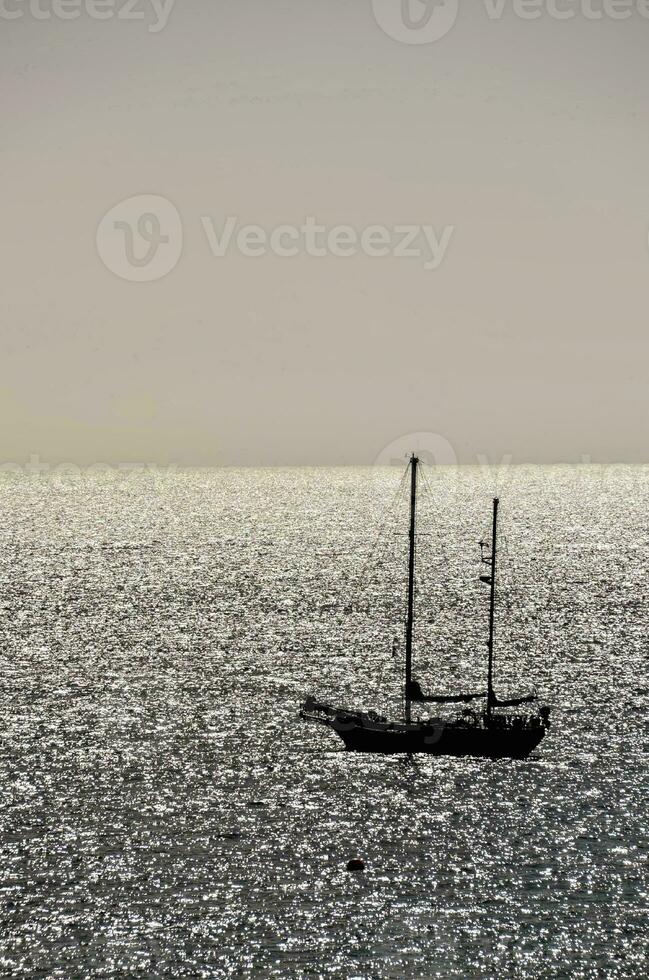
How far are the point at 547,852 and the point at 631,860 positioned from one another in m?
4.41

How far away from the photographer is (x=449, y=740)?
244ft

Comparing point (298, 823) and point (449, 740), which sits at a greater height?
point (449, 740)

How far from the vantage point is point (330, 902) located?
5038 centimetres

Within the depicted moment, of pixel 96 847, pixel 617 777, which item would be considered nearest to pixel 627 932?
pixel 617 777

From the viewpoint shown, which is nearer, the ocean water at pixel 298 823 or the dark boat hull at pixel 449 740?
the ocean water at pixel 298 823

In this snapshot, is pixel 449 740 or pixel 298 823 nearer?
pixel 298 823

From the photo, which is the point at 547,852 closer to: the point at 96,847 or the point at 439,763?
the point at 439,763

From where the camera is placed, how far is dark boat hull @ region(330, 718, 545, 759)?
243ft

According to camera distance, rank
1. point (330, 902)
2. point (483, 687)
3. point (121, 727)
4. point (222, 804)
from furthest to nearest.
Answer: point (483, 687) < point (121, 727) < point (222, 804) < point (330, 902)

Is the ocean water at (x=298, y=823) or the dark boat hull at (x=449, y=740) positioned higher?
the dark boat hull at (x=449, y=740)

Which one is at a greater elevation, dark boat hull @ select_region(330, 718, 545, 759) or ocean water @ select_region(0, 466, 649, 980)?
dark boat hull @ select_region(330, 718, 545, 759)

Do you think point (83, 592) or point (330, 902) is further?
point (83, 592)

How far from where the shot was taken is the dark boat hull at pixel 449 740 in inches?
2921

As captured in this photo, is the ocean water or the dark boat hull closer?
the ocean water
